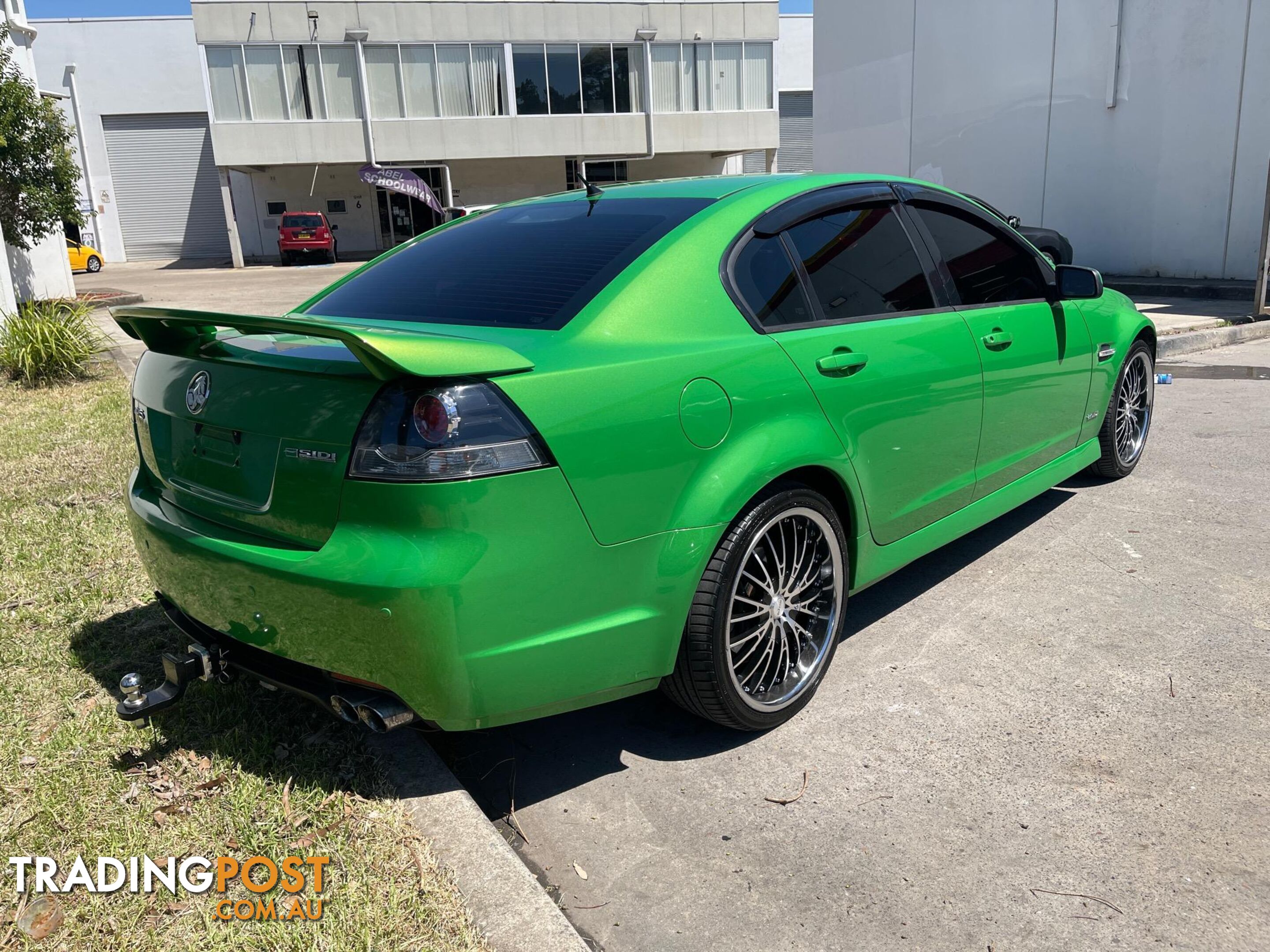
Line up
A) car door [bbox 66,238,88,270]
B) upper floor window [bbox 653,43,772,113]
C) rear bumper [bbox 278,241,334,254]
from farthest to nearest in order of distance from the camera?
upper floor window [bbox 653,43,772,113] → rear bumper [bbox 278,241,334,254] → car door [bbox 66,238,88,270]

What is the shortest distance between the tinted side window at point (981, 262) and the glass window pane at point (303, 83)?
3740cm

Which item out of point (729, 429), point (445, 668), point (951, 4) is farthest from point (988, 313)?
point (951, 4)

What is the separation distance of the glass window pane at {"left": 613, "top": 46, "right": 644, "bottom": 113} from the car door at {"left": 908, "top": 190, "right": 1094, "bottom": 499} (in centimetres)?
3787

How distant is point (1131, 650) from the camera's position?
3.59m

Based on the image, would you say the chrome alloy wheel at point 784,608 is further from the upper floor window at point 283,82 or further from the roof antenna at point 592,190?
the upper floor window at point 283,82

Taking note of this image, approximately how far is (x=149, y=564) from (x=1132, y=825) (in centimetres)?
294

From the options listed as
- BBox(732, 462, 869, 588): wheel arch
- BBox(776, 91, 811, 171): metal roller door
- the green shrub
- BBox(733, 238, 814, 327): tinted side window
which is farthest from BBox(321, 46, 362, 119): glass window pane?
BBox(732, 462, 869, 588): wheel arch

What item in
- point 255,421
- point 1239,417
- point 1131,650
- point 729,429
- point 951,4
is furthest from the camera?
point 951,4

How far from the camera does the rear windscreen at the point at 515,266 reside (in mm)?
2883

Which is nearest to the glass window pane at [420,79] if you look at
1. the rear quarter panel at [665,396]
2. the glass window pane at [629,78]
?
the glass window pane at [629,78]

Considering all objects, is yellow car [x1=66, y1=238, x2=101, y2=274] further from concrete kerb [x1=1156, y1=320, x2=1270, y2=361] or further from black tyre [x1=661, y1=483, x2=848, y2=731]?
black tyre [x1=661, y1=483, x2=848, y2=731]

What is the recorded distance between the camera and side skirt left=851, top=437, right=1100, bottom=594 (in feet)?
11.3

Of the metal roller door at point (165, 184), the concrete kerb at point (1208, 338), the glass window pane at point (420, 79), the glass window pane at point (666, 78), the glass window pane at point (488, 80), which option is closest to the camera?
the concrete kerb at point (1208, 338)

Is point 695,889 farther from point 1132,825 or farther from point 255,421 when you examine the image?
point 255,421
